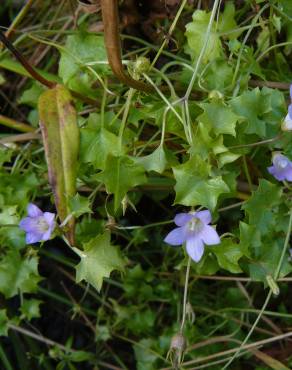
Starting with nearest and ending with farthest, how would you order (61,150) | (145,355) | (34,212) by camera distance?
(61,150) → (34,212) → (145,355)

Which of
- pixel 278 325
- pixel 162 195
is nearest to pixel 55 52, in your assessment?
pixel 162 195

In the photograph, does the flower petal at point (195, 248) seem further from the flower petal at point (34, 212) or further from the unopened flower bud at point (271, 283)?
the flower petal at point (34, 212)

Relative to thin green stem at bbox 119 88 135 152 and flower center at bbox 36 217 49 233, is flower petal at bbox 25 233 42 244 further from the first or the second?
thin green stem at bbox 119 88 135 152

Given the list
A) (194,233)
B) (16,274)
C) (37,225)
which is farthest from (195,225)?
(16,274)

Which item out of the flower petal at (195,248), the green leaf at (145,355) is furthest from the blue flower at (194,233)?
the green leaf at (145,355)

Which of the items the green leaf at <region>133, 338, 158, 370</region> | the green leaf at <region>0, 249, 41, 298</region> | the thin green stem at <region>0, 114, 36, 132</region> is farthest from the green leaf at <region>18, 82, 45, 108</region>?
the green leaf at <region>133, 338, 158, 370</region>

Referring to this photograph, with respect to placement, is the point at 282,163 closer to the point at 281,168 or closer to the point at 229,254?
the point at 281,168
